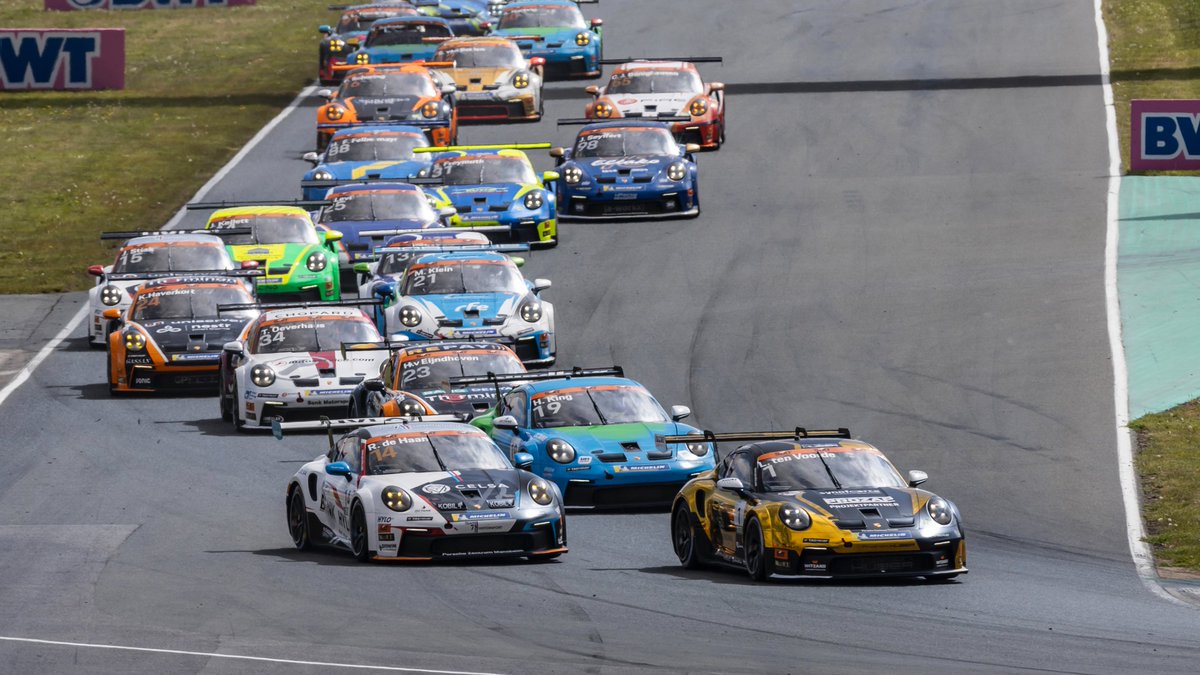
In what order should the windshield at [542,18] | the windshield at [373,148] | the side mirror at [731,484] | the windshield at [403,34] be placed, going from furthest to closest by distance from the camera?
1. the windshield at [542,18]
2. the windshield at [403,34]
3. the windshield at [373,148]
4. the side mirror at [731,484]

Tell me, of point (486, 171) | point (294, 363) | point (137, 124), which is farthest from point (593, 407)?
point (137, 124)

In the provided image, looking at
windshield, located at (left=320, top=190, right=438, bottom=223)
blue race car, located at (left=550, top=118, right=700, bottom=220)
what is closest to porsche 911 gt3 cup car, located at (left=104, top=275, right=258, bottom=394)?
windshield, located at (left=320, top=190, right=438, bottom=223)

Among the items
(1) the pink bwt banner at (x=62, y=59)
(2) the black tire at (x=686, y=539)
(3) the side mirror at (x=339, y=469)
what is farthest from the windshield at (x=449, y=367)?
(1) the pink bwt banner at (x=62, y=59)

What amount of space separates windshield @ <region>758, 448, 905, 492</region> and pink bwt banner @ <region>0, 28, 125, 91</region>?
34589mm

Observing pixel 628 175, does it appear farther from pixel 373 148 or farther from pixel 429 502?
pixel 429 502

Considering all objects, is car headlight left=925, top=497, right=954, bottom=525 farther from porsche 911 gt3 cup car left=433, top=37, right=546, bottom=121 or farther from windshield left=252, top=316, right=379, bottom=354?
porsche 911 gt3 cup car left=433, top=37, right=546, bottom=121

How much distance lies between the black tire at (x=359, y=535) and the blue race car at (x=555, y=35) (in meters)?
29.5

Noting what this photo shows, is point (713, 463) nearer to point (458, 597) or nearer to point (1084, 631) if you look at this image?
point (458, 597)

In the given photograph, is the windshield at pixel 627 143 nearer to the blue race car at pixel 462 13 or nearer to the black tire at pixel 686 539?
the blue race car at pixel 462 13

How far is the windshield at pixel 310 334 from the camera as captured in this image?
25797 millimetres

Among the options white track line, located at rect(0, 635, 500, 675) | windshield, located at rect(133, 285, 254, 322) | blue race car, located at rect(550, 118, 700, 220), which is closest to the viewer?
white track line, located at rect(0, 635, 500, 675)

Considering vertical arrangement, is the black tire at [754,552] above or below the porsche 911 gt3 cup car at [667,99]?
below

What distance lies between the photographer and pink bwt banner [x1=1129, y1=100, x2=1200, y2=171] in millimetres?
35594

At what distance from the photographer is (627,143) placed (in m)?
35.8
